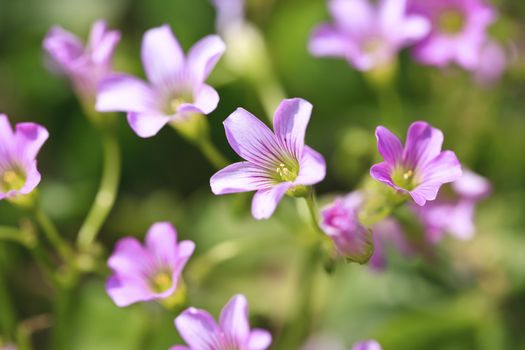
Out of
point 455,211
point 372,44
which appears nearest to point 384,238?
point 455,211

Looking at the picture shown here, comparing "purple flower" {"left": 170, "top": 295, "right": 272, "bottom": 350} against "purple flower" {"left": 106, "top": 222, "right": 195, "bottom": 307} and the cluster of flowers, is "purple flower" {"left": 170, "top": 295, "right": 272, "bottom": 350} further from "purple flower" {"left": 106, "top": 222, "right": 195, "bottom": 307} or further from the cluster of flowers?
the cluster of flowers

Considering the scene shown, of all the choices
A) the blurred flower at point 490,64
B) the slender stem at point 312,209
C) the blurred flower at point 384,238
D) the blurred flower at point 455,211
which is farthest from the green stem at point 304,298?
the blurred flower at point 490,64

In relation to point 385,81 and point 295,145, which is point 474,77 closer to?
point 385,81

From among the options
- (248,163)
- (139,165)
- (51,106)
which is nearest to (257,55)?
(139,165)

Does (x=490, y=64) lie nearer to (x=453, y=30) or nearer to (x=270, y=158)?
(x=453, y=30)

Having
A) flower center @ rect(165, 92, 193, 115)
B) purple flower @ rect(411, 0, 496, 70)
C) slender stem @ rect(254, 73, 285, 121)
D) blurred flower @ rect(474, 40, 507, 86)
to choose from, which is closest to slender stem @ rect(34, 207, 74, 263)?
flower center @ rect(165, 92, 193, 115)

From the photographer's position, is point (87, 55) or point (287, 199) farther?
point (287, 199)
